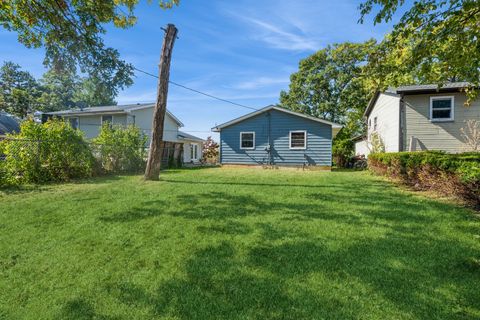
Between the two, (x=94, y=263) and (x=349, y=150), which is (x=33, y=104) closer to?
(x=349, y=150)

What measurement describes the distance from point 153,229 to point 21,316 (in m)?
2.23

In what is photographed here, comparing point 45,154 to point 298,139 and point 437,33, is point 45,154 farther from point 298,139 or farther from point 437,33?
point 298,139

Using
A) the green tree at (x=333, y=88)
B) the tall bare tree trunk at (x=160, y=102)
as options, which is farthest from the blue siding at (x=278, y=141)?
the green tree at (x=333, y=88)

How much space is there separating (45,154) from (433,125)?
52.7ft

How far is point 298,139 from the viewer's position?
1825 centimetres

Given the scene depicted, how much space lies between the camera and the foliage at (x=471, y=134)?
11.9m

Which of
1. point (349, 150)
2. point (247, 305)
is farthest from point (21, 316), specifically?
point (349, 150)

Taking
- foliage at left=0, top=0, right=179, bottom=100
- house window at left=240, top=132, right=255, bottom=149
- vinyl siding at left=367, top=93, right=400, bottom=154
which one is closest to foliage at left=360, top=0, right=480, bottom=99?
foliage at left=0, top=0, right=179, bottom=100

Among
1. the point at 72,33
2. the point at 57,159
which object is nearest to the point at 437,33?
the point at 72,33

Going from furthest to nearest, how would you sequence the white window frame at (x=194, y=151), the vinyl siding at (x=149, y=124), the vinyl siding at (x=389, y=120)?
the white window frame at (x=194, y=151)
the vinyl siding at (x=149, y=124)
the vinyl siding at (x=389, y=120)

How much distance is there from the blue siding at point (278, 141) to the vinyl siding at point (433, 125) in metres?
5.18

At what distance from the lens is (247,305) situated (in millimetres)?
2688

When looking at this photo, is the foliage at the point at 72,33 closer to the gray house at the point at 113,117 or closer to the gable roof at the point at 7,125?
the gray house at the point at 113,117

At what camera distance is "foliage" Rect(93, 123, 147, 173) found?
13.6m
